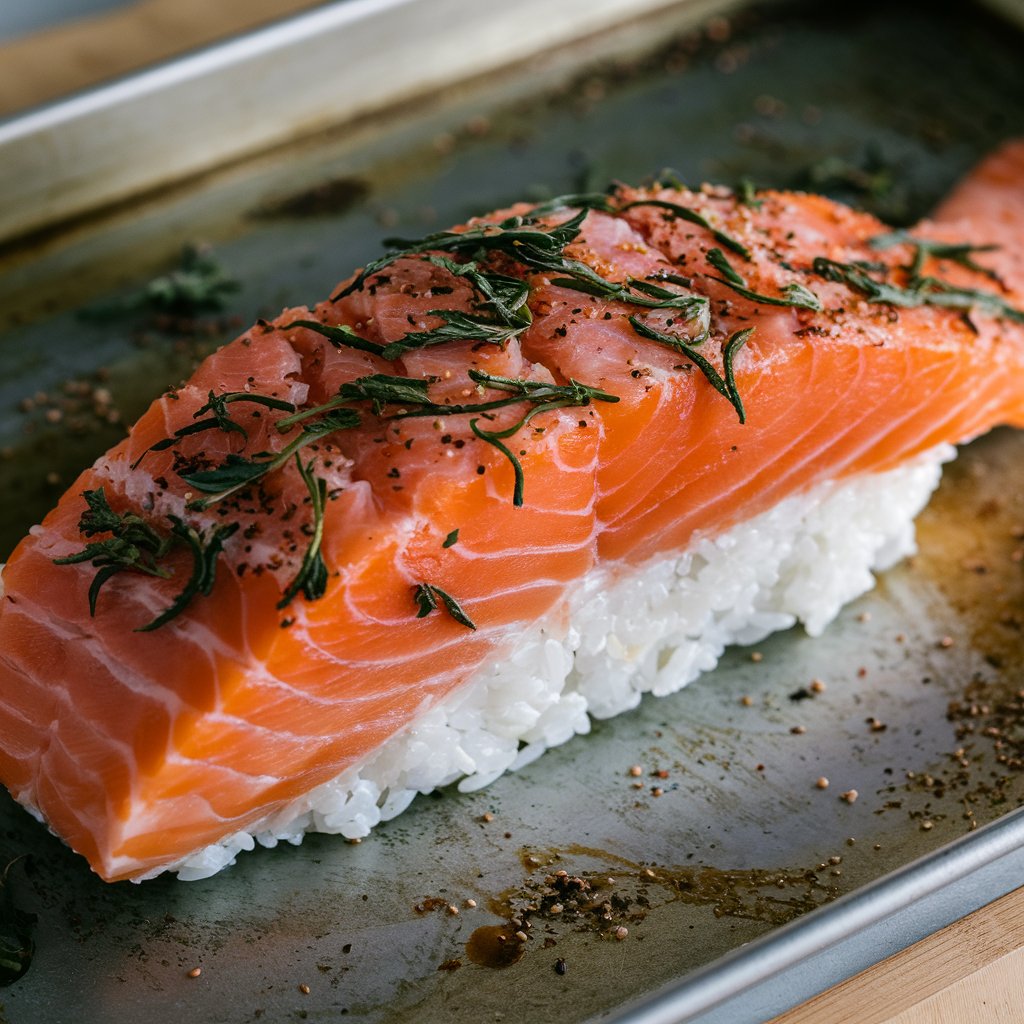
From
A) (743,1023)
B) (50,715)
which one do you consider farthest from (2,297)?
(743,1023)

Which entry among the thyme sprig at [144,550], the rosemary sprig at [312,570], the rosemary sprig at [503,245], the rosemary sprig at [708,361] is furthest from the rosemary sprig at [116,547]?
the rosemary sprig at [708,361]

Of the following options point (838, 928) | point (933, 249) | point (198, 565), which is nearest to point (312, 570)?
point (198, 565)

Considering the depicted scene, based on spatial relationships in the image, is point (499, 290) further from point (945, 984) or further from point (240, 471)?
point (945, 984)

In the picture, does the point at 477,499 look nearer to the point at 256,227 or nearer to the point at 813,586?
the point at 813,586

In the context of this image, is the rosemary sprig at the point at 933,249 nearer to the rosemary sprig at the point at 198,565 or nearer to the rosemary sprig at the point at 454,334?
the rosemary sprig at the point at 454,334

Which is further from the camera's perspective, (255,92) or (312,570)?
(255,92)

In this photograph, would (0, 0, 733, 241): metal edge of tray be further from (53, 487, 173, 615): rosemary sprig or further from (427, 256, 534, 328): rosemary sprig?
(53, 487, 173, 615): rosemary sprig

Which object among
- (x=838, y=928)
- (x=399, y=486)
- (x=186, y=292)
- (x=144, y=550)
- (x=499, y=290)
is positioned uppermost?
(x=499, y=290)
